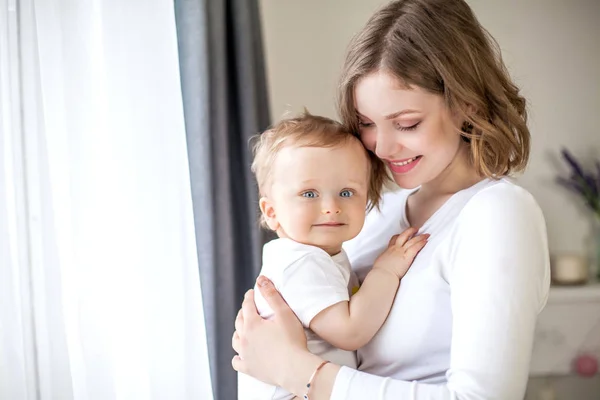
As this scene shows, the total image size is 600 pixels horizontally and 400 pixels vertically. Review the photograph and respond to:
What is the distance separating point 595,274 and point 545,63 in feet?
3.60

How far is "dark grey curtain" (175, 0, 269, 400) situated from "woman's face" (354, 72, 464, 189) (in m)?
0.92

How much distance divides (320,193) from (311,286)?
8.1 inches

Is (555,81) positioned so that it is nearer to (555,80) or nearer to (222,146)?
(555,80)

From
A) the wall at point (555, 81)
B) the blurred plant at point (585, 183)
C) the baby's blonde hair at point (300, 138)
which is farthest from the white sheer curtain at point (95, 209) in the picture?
the blurred plant at point (585, 183)

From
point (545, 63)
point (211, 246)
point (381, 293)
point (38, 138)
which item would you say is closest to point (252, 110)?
point (211, 246)

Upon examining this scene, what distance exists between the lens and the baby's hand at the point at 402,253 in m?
1.28

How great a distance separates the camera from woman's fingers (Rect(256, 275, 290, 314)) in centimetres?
124

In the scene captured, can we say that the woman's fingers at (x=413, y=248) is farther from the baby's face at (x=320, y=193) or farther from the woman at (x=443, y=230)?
the baby's face at (x=320, y=193)

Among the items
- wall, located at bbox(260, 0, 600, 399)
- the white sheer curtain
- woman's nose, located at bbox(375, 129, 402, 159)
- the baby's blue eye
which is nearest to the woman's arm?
woman's nose, located at bbox(375, 129, 402, 159)

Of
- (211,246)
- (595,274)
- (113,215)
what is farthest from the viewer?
(595,274)

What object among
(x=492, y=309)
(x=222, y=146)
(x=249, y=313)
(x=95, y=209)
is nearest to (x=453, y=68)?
(x=492, y=309)

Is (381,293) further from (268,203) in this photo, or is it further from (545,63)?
(545,63)

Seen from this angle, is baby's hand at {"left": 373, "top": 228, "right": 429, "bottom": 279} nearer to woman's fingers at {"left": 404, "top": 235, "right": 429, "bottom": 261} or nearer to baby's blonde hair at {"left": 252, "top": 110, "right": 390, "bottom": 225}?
woman's fingers at {"left": 404, "top": 235, "right": 429, "bottom": 261}

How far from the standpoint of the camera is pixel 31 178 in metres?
1.50
